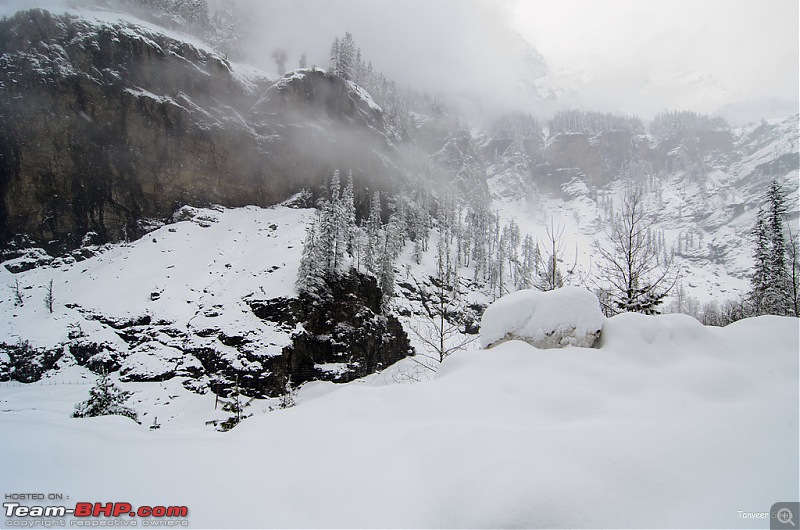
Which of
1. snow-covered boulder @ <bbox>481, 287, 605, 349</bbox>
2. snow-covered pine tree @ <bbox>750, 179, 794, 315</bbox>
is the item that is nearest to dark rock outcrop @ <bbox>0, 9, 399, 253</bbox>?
snow-covered boulder @ <bbox>481, 287, 605, 349</bbox>

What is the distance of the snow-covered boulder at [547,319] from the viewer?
6.48 metres

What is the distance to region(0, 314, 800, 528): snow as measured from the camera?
2.49m

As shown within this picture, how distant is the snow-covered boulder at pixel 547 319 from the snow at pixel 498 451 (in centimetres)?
111

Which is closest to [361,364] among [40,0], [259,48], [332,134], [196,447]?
[196,447]

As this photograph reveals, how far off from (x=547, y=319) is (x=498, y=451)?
4.31m

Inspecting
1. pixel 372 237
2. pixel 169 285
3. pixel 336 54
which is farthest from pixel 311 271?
pixel 336 54

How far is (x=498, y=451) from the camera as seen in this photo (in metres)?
3.09

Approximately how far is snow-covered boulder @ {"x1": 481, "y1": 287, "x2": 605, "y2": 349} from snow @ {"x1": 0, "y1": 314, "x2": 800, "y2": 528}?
43.7 inches

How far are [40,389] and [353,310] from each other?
27.0 m

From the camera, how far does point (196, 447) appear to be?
3.73 meters

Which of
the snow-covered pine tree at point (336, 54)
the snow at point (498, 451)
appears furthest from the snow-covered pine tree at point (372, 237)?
the snow at point (498, 451)

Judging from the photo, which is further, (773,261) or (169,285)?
(169,285)

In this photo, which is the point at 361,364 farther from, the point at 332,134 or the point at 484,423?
the point at 332,134

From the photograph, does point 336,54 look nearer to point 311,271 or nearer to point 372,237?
point 372,237
